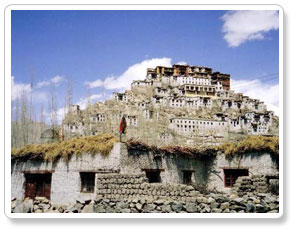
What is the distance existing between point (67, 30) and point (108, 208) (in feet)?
12.9

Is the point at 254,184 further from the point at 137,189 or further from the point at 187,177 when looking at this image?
the point at 137,189

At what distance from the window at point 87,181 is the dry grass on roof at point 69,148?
1.80 feet

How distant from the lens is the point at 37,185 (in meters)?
10.4

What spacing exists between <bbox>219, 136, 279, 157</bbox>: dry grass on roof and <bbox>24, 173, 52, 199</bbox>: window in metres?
4.70

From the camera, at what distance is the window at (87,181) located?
9516 mm

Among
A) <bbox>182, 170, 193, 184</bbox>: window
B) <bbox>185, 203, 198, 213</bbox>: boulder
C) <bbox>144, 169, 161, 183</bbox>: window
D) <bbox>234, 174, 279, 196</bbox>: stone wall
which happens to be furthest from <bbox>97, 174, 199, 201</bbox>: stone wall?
<bbox>182, 170, 193, 184</bbox>: window

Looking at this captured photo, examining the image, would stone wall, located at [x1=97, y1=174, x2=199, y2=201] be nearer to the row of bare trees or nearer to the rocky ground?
the rocky ground

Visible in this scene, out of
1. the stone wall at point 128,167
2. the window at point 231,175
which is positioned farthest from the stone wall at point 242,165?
the window at point 231,175

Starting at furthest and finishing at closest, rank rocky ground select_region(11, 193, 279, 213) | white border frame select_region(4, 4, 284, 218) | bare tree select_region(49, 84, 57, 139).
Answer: bare tree select_region(49, 84, 57, 139), rocky ground select_region(11, 193, 279, 213), white border frame select_region(4, 4, 284, 218)

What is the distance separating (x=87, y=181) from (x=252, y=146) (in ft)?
14.0

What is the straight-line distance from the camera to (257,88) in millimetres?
9039

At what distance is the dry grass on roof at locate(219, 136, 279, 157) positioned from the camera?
9539 mm

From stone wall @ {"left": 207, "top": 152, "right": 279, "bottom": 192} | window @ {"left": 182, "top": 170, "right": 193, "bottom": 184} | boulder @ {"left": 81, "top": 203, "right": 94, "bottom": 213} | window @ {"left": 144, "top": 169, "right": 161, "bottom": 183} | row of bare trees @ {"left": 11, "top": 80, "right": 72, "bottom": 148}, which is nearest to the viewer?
boulder @ {"left": 81, "top": 203, "right": 94, "bottom": 213}
